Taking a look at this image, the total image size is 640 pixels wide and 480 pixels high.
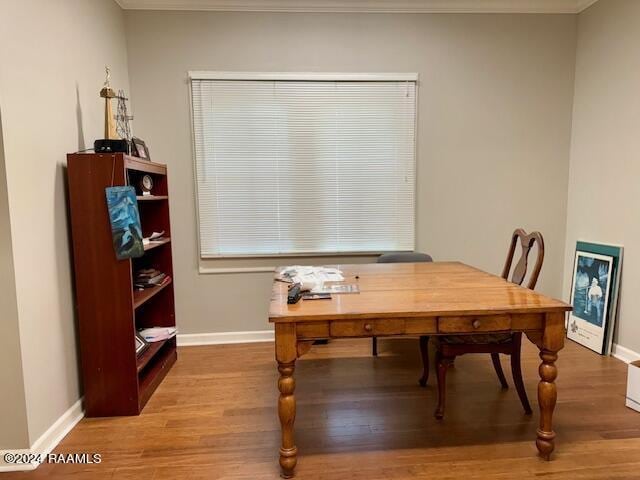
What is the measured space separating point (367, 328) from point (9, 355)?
5.25 ft

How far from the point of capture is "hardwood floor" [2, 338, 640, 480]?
177 centimetres

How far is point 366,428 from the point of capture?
81.5 inches

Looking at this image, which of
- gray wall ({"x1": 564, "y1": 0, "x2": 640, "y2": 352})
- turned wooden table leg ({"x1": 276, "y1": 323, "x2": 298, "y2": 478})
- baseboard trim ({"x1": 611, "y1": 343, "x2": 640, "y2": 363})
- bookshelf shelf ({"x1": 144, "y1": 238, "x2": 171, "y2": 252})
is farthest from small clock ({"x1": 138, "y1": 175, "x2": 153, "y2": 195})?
baseboard trim ({"x1": 611, "y1": 343, "x2": 640, "y2": 363})

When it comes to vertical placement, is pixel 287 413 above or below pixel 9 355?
below

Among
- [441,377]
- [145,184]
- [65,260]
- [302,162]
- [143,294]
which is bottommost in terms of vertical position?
[441,377]

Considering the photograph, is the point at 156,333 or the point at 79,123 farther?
the point at 156,333

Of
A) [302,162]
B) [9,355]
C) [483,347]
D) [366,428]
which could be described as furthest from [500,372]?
[9,355]

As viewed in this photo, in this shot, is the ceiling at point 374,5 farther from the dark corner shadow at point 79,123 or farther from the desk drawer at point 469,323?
the desk drawer at point 469,323

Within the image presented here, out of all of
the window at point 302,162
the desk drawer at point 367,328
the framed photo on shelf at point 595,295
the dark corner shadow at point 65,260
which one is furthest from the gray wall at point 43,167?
the framed photo on shelf at point 595,295

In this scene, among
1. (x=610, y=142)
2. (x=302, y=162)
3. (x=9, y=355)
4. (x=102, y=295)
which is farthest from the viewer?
(x=302, y=162)

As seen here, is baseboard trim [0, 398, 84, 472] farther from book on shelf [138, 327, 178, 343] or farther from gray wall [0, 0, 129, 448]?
book on shelf [138, 327, 178, 343]

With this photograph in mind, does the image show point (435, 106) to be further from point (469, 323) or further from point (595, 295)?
point (469, 323)

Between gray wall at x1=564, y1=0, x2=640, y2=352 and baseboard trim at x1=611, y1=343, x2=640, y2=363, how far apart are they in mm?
40

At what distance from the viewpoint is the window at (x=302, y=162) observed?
3191mm
